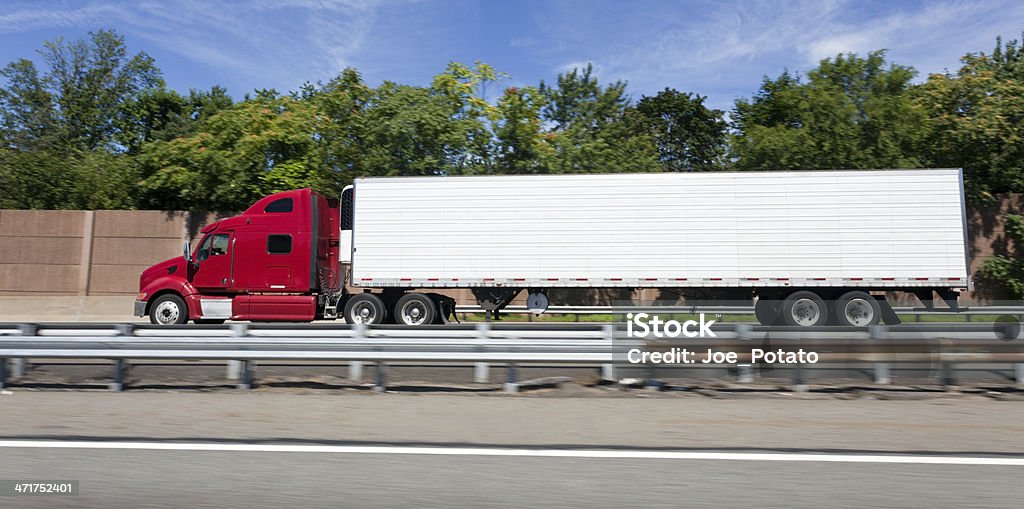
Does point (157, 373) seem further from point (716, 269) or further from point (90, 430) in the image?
point (716, 269)

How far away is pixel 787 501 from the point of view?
14.6ft

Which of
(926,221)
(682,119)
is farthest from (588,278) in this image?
(682,119)

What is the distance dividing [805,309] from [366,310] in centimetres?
1070

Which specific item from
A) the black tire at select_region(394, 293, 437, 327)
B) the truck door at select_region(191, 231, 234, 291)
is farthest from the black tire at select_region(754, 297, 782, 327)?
the truck door at select_region(191, 231, 234, 291)

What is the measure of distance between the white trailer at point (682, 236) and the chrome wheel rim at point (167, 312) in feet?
14.1

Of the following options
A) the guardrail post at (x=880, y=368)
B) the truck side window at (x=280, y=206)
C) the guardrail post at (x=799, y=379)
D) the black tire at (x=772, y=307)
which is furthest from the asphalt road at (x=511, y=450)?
the truck side window at (x=280, y=206)

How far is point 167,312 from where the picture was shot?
17.1 m

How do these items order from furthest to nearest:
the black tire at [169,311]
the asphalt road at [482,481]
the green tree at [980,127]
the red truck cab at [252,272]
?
1. the green tree at [980,127]
2. the red truck cab at [252,272]
3. the black tire at [169,311]
4. the asphalt road at [482,481]

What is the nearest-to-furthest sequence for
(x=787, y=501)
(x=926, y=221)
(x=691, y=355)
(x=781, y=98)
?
(x=787, y=501), (x=691, y=355), (x=926, y=221), (x=781, y=98)

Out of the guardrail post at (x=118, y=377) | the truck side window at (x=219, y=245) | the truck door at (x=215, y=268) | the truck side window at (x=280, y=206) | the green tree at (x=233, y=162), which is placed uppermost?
the green tree at (x=233, y=162)

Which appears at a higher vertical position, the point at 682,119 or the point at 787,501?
the point at 682,119

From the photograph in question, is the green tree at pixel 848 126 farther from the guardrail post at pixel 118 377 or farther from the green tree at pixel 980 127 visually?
the guardrail post at pixel 118 377

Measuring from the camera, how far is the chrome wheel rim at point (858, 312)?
52.2 ft

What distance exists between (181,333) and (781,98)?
29.0 m
